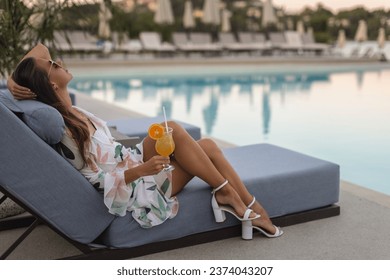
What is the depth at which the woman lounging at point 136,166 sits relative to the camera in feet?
8.71

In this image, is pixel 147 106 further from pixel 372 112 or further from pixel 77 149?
pixel 77 149

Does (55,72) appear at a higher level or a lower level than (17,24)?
lower

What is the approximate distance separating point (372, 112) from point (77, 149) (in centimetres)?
765

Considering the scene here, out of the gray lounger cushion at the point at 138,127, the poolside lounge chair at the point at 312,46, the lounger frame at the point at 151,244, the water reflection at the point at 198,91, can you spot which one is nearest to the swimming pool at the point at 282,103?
the water reflection at the point at 198,91

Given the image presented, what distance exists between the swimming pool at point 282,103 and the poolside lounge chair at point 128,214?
1795mm

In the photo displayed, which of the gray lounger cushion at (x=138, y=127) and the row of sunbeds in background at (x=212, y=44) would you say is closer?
the gray lounger cushion at (x=138, y=127)

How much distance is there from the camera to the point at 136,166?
2666 mm

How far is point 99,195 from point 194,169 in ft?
1.67

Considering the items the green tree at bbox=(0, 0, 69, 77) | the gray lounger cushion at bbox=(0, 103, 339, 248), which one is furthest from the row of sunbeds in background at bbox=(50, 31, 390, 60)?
the gray lounger cushion at bbox=(0, 103, 339, 248)

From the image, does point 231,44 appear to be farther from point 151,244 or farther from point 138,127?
point 151,244

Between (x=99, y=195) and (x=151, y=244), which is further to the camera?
(x=151, y=244)

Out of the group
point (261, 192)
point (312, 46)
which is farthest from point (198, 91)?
point (312, 46)

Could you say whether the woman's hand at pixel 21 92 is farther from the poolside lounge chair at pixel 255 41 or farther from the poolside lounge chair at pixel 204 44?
the poolside lounge chair at pixel 255 41

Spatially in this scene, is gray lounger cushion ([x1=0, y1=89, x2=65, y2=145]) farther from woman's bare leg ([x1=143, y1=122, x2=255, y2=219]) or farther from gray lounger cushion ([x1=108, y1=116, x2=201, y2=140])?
gray lounger cushion ([x1=108, y1=116, x2=201, y2=140])
